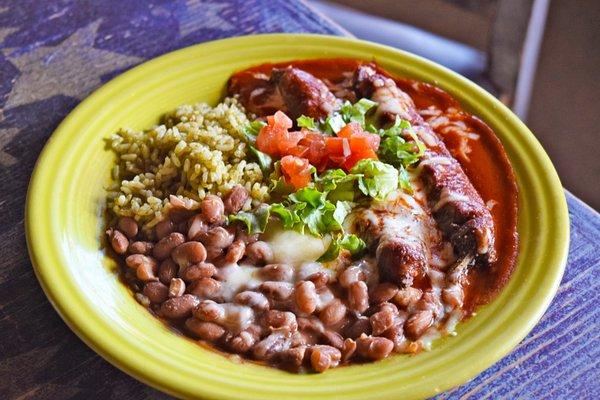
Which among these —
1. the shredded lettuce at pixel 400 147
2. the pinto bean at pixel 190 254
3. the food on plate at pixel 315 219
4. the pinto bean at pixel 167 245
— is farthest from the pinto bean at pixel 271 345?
the shredded lettuce at pixel 400 147

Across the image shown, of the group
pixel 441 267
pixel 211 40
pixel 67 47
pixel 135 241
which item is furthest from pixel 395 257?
pixel 67 47

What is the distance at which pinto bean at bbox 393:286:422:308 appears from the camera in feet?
6.63

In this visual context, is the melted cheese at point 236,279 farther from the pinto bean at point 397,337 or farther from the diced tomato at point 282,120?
the diced tomato at point 282,120

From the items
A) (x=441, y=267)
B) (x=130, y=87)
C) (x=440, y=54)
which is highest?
(x=130, y=87)

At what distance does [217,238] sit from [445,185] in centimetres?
75

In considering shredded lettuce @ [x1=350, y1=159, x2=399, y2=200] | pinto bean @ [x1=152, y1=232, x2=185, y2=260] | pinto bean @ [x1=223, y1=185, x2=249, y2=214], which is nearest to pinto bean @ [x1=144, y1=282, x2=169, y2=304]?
pinto bean @ [x1=152, y1=232, x2=185, y2=260]

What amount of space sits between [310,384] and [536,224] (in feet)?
2.94

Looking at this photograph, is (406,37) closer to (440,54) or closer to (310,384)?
(440,54)

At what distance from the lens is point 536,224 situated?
222cm

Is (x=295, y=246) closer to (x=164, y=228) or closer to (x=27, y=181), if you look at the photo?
(x=164, y=228)

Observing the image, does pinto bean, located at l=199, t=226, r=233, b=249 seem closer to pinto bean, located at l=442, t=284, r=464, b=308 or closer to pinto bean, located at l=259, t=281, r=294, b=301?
pinto bean, located at l=259, t=281, r=294, b=301

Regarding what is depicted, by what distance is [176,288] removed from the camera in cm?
204

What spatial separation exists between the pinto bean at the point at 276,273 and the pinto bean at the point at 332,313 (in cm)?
15

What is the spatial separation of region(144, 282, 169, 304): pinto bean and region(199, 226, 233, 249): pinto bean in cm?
18
